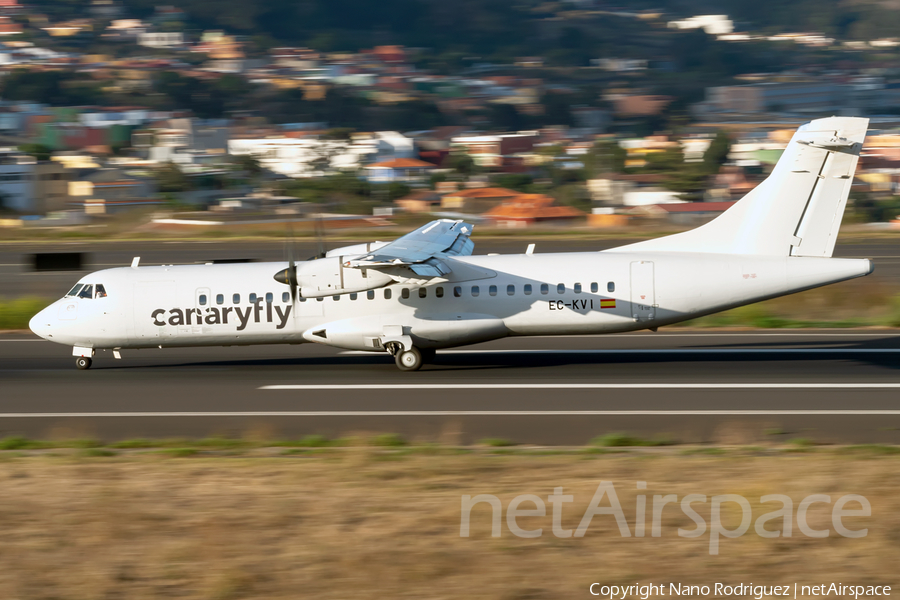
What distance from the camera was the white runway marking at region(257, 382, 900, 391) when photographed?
18.2 m

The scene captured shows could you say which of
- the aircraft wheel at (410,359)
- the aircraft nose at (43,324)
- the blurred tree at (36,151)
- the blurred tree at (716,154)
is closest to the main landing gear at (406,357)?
the aircraft wheel at (410,359)

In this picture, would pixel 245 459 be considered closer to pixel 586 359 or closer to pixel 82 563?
pixel 82 563

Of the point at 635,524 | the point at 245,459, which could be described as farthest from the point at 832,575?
the point at 245,459

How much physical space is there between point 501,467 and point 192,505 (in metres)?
4.09

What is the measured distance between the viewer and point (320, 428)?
15953 mm

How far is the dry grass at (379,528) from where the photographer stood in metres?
9.03

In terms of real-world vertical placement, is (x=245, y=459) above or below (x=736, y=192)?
below

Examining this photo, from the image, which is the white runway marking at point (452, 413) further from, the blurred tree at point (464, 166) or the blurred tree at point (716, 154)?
the blurred tree at point (464, 166)

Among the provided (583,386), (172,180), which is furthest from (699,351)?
(172,180)

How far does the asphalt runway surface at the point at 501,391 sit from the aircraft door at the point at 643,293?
1238 mm

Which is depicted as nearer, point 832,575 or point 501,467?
point 832,575

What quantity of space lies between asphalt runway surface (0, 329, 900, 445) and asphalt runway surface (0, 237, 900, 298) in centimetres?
1496

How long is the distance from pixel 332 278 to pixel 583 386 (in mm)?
5584

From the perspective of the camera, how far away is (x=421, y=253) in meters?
19.2
